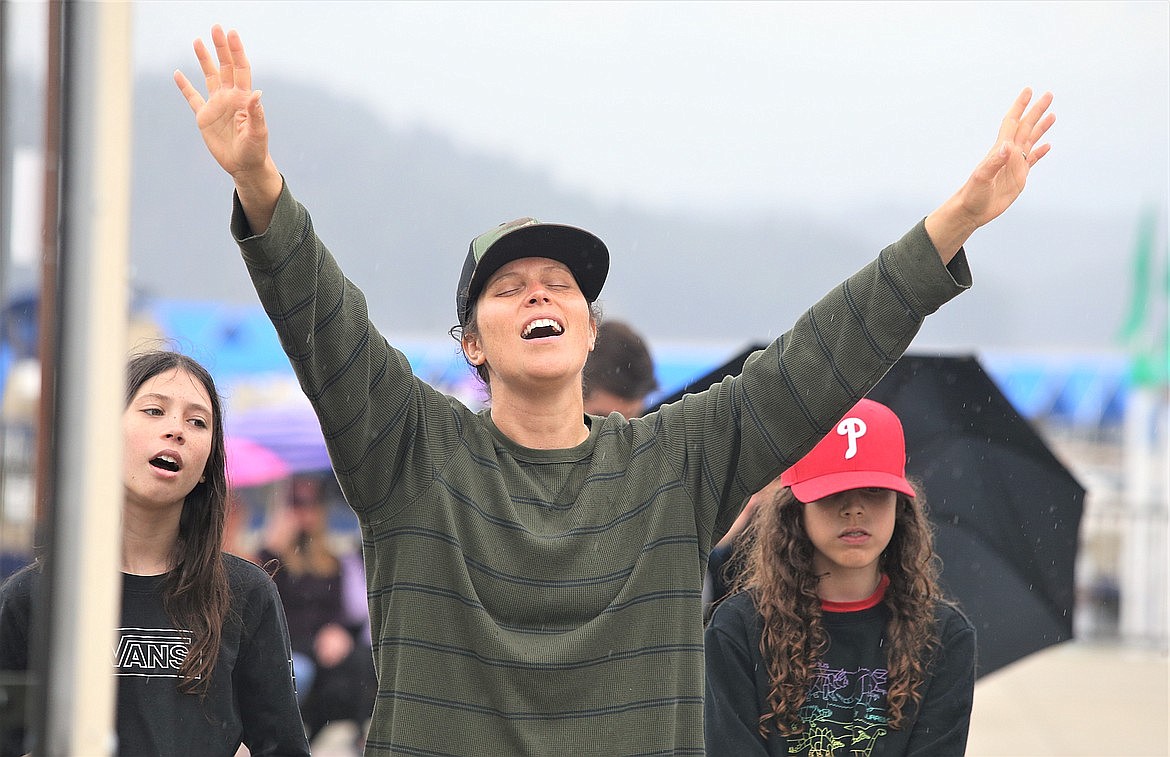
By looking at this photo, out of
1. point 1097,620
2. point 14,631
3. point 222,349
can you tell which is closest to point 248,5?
point 222,349

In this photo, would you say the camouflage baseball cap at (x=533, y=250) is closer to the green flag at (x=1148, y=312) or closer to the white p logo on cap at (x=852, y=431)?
the white p logo on cap at (x=852, y=431)

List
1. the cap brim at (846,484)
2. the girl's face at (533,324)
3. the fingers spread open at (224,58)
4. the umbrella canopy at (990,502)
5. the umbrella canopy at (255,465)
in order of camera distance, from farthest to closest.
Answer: the umbrella canopy at (255,465)
the umbrella canopy at (990,502)
the cap brim at (846,484)
the girl's face at (533,324)
the fingers spread open at (224,58)

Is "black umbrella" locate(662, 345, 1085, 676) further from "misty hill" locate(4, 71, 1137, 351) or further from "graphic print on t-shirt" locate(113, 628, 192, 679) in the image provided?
"misty hill" locate(4, 71, 1137, 351)

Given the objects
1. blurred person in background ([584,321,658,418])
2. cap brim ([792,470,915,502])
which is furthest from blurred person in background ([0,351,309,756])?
blurred person in background ([584,321,658,418])

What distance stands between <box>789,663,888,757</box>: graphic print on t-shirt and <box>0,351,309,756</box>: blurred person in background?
991 mm

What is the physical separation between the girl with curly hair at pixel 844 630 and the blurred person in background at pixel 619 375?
966 mm

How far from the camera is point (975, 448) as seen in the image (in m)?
3.98

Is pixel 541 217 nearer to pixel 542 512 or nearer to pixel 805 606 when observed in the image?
pixel 805 606

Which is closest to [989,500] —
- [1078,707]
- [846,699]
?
[846,699]

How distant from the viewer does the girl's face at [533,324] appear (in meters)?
2.24

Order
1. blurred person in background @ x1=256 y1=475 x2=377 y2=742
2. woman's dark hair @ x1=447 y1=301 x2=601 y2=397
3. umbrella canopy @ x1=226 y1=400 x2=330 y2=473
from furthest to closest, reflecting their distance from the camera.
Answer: umbrella canopy @ x1=226 y1=400 x2=330 y2=473 → blurred person in background @ x1=256 y1=475 x2=377 y2=742 → woman's dark hair @ x1=447 y1=301 x2=601 y2=397

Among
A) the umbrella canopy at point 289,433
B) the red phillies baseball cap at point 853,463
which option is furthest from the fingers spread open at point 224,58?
the umbrella canopy at point 289,433

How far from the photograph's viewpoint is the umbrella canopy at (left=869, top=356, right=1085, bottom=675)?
383 centimetres

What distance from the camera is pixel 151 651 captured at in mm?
2576
